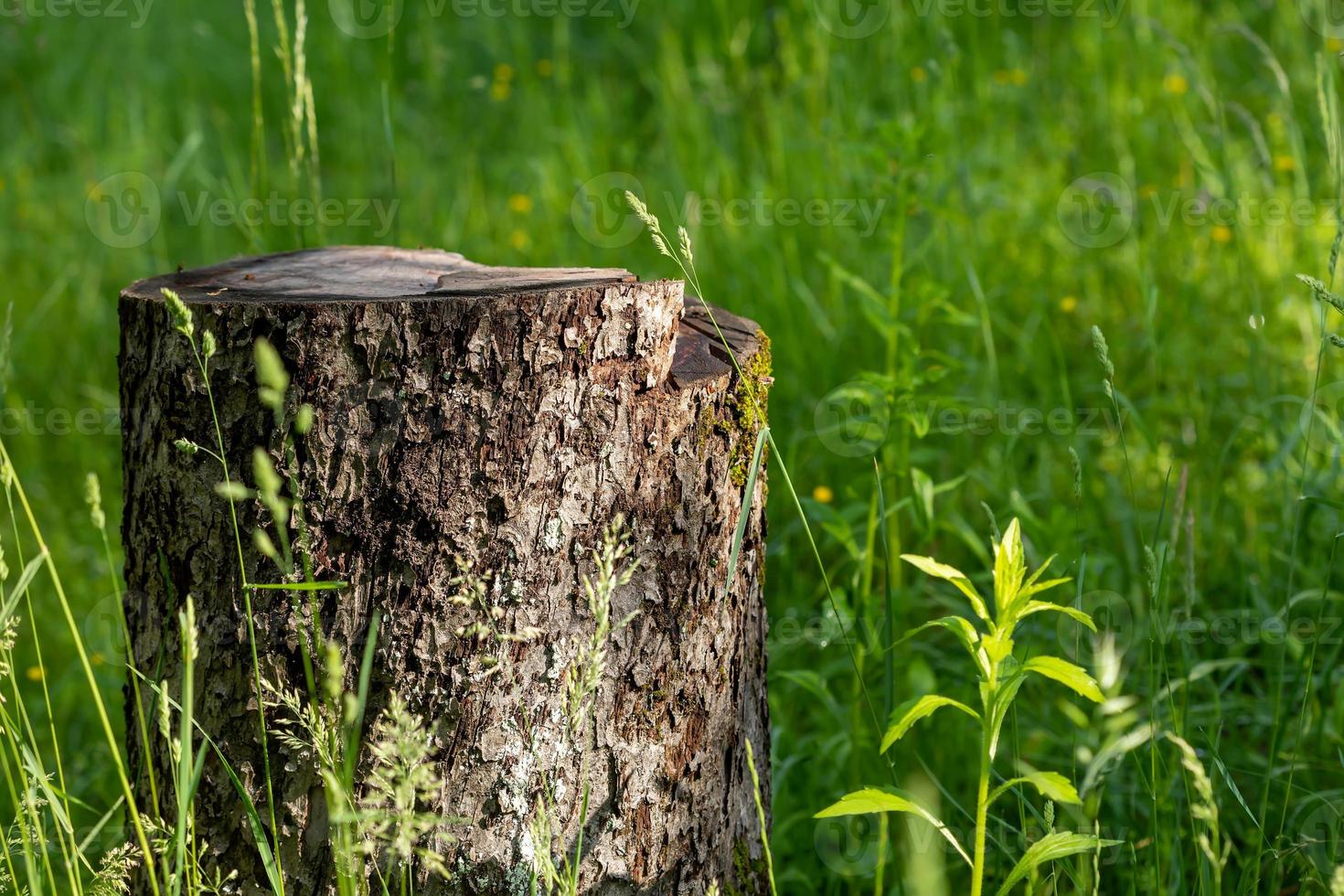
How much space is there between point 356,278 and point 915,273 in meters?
1.87

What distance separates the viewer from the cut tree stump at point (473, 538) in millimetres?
1373

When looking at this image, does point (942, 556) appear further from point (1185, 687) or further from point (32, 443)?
point (32, 443)

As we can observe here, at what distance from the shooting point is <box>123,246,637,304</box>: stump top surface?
148 cm

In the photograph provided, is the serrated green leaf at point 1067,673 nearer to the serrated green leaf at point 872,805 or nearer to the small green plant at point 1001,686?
the small green plant at point 1001,686

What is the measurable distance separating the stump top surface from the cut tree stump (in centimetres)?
2

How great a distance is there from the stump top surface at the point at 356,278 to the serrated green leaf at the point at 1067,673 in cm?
69

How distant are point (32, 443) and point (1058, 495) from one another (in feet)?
9.87

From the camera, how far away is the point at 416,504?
1378 millimetres

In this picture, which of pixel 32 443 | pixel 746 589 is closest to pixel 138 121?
pixel 32 443

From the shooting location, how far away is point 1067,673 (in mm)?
1224

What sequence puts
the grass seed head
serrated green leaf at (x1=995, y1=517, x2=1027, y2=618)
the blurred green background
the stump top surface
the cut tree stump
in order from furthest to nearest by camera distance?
1. the blurred green background
2. the stump top surface
3. the cut tree stump
4. serrated green leaf at (x1=995, y1=517, x2=1027, y2=618)
5. the grass seed head

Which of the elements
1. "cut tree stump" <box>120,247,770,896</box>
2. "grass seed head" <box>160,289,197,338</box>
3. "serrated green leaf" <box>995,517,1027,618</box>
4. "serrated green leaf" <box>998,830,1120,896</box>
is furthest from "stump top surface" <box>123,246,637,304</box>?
"serrated green leaf" <box>998,830,1120,896</box>

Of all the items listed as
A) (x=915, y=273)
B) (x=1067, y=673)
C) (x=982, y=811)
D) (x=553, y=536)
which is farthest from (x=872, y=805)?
(x=915, y=273)

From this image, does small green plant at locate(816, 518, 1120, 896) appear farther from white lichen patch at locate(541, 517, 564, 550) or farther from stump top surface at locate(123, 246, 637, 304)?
stump top surface at locate(123, 246, 637, 304)
